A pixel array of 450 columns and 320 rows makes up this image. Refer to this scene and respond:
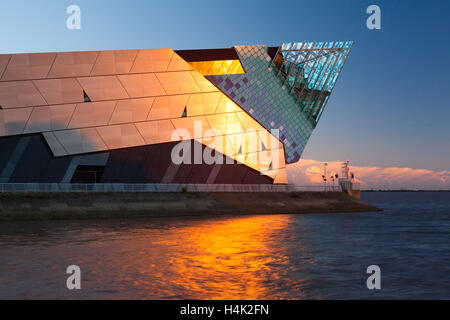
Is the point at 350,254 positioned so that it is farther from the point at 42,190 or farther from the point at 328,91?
the point at 328,91

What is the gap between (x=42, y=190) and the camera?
4091 cm

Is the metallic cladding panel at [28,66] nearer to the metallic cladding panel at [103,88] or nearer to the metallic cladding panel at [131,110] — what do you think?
the metallic cladding panel at [103,88]

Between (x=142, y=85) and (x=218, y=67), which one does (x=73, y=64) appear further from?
(x=218, y=67)

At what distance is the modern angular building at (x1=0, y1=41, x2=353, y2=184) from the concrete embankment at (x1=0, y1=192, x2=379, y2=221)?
543 centimetres

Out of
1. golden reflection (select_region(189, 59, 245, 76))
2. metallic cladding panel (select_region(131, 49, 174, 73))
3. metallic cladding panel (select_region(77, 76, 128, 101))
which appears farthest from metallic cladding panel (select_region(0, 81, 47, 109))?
golden reflection (select_region(189, 59, 245, 76))

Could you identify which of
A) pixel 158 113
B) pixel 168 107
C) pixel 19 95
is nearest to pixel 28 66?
pixel 19 95

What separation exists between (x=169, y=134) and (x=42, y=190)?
49.4ft

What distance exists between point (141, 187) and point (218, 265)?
31167 millimetres

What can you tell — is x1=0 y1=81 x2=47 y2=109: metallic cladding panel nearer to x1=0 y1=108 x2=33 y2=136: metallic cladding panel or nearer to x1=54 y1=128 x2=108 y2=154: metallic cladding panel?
x1=0 y1=108 x2=33 y2=136: metallic cladding panel

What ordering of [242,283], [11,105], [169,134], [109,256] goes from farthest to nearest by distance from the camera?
[169,134] → [11,105] → [109,256] → [242,283]

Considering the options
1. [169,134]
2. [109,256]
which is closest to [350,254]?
[109,256]

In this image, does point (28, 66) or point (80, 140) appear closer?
point (28, 66)

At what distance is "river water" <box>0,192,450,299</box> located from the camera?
44.3 feet

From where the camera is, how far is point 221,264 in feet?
58.9
